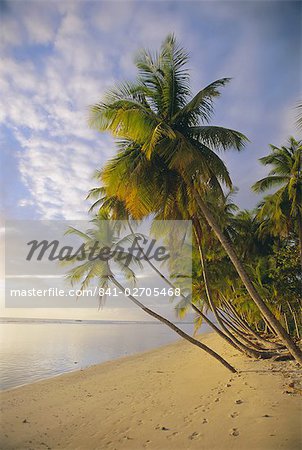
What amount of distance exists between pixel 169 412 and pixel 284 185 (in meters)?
10.2

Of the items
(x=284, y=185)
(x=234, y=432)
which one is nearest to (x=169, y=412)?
(x=234, y=432)

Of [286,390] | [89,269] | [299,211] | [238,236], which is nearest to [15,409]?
[89,269]

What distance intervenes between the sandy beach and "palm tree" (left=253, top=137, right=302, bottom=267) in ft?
18.4

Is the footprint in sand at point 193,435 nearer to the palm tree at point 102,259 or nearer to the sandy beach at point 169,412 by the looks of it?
the sandy beach at point 169,412

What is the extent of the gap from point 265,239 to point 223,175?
11416 mm

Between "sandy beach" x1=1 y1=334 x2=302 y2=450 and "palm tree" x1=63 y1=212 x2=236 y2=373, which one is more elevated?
"palm tree" x1=63 y1=212 x2=236 y2=373

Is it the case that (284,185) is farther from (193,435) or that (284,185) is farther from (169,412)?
(193,435)

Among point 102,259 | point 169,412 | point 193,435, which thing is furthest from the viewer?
point 102,259

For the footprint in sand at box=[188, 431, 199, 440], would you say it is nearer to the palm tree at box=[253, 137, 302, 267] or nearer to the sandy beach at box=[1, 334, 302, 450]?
the sandy beach at box=[1, 334, 302, 450]

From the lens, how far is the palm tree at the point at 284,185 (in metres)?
13.1

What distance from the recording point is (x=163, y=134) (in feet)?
25.8

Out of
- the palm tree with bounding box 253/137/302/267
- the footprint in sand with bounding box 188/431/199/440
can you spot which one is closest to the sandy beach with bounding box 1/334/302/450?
the footprint in sand with bounding box 188/431/199/440

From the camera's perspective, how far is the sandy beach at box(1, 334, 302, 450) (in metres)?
5.77

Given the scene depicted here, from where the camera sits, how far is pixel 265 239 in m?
18.6
